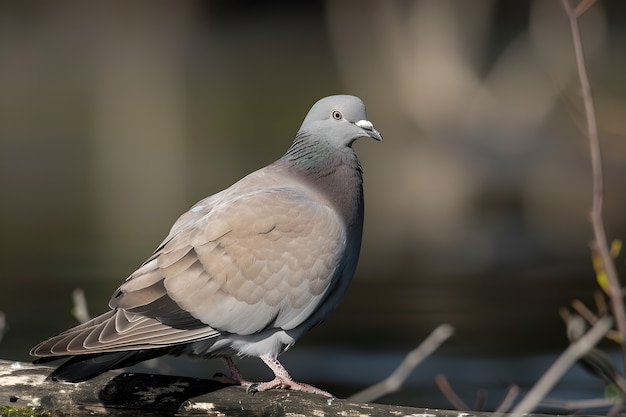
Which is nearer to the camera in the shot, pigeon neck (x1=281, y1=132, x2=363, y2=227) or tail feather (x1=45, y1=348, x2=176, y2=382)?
tail feather (x1=45, y1=348, x2=176, y2=382)

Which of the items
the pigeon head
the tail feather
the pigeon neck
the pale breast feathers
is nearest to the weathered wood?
the tail feather

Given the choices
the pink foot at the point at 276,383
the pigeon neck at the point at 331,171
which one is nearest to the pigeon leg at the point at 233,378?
the pink foot at the point at 276,383

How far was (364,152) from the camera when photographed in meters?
17.6

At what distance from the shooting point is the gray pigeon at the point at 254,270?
4078mm

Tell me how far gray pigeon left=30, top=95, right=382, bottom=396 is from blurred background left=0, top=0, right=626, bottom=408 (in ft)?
3.17

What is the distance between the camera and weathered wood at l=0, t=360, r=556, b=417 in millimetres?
3719

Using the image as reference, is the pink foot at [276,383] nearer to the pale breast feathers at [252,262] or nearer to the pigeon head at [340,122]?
the pale breast feathers at [252,262]

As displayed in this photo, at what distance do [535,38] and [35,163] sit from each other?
11393 millimetres

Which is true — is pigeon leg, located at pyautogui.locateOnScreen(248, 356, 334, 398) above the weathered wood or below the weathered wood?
below

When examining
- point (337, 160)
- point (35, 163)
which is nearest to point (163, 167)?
point (35, 163)

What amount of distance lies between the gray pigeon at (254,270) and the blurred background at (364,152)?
965 mm

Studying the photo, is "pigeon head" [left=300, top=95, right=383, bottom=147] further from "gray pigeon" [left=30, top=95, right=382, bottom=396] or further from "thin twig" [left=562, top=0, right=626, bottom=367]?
"thin twig" [left=562, top=0, right=626, bottom=367]

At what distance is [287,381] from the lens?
4.14 m

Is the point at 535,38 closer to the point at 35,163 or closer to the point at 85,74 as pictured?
the point at 85,74
